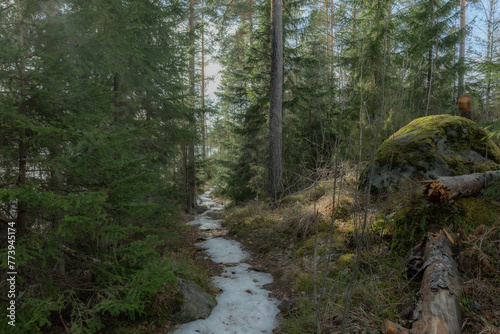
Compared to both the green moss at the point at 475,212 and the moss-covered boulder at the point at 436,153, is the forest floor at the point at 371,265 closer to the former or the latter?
the green moss at the point at 475,212

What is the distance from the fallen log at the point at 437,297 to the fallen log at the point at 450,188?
0.56 metres

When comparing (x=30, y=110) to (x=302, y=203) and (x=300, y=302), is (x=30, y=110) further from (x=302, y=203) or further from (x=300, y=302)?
(x=302, y=203)

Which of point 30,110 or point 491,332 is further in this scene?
point 30,110

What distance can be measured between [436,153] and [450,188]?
170cm

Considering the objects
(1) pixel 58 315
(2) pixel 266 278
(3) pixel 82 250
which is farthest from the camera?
(2) pixel 266 278

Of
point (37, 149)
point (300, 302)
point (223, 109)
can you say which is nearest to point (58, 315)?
point (37, 149)

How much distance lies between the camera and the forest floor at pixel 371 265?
2072 mm

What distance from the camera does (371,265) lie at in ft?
10.4

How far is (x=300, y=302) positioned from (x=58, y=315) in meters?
2.41

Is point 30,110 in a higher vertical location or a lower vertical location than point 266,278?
higher

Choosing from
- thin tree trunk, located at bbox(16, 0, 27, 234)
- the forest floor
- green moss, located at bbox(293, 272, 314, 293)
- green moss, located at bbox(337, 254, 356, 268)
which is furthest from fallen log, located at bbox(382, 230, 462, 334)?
thin tree trunk, located at bbox(16, 0, 27, 234)

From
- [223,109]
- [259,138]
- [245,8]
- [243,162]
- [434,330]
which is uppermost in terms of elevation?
[245,8]

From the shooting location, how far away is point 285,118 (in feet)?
36.0

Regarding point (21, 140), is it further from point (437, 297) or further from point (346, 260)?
point (346, 260)
